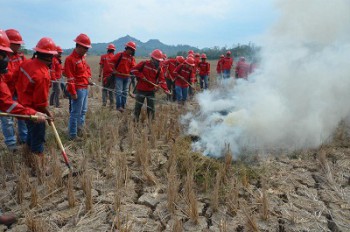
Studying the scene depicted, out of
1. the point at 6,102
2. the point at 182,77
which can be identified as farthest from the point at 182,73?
the point at 6,102

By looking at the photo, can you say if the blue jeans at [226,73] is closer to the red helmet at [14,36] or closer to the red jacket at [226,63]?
the red jacket at [226,63]

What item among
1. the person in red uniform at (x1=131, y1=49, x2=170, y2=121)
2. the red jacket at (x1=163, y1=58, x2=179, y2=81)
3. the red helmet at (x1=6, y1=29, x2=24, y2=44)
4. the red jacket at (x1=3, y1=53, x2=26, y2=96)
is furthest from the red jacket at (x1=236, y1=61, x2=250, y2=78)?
the red helmet at (x1=6, y1=29, x2=24, y2=44)

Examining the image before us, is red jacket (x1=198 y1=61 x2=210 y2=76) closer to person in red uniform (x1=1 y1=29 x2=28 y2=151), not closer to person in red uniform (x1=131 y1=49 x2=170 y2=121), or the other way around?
person in red uniform (x1=131 y1=49 x2=170 y2=121)

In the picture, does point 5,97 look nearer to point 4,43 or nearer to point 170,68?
point 4,43

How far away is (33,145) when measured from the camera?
480 cm

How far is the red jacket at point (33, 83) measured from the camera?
14.6 feet

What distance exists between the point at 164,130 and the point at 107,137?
121 centimetres

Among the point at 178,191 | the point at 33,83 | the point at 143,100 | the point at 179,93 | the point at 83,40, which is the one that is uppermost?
the point at 83,40

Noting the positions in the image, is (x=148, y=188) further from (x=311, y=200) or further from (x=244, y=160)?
(x=311, y=200)

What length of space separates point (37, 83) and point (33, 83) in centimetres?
8

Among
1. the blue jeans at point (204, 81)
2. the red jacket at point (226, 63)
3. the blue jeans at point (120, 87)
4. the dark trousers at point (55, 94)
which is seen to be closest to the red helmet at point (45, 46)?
the blue jeans at point (120, 87)

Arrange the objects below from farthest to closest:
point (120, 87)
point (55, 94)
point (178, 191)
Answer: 1. point (55, 94)
2. point (120, 87)
3. point (178, 191)

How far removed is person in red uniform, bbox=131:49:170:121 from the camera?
24.9 feet

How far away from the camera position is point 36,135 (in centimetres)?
476
